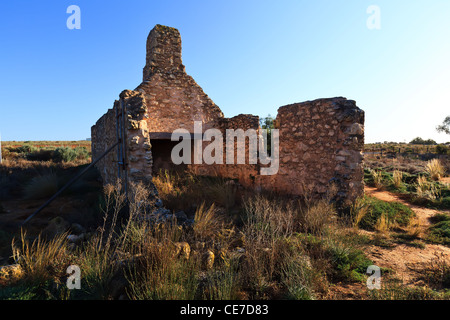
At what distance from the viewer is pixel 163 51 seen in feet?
32.5

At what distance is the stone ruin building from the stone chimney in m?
0.04

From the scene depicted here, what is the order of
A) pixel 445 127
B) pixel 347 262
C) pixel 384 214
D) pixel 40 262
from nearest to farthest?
pixel 40 262
pixel 347 262
pixel 384 214
pixel 445 127

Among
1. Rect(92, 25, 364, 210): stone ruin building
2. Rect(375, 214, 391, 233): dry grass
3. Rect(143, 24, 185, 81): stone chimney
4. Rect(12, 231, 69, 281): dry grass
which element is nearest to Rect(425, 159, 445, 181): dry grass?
Rect(92, 25, 364, 210): stone ruin building

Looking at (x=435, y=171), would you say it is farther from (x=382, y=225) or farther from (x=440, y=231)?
(x=382, y=225)

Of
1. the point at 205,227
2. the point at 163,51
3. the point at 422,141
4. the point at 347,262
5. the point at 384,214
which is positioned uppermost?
the point at 163,51

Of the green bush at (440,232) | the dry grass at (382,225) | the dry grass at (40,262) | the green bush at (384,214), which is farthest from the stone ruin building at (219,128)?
the dry grass at (40,262)

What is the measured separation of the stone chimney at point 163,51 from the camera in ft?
32.0

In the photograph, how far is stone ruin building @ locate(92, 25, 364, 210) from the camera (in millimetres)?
6422

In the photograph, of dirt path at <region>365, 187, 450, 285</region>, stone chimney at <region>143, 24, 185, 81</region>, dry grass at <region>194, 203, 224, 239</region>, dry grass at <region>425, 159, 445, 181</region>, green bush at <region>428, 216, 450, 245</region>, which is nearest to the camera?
dirt path at <region>365, 187, 450, 285</region>

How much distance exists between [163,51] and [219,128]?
382 cm

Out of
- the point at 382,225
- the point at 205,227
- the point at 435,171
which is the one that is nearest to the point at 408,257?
the point at 382,225

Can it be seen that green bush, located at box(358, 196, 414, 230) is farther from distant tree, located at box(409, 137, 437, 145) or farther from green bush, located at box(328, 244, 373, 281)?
distant tree, located at box(409, 137, 437, 145)

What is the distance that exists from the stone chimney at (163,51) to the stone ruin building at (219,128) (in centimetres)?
4
